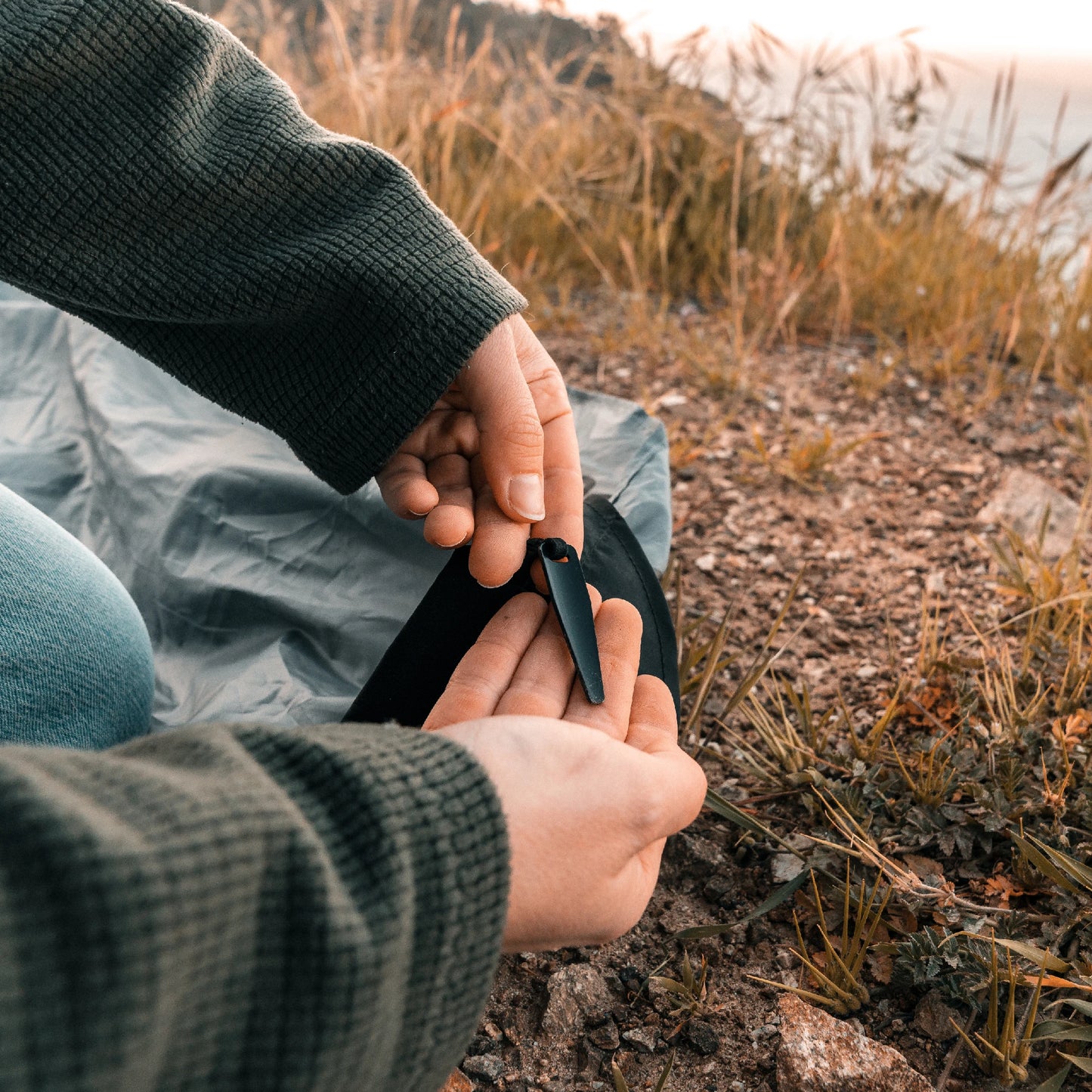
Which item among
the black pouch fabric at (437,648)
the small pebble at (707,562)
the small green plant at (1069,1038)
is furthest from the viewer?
the small pebble at (707,562)

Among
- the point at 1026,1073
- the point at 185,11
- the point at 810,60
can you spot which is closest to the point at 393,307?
the point at 185,11

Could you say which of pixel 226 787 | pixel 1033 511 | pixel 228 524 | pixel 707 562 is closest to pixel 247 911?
pixel 226 787

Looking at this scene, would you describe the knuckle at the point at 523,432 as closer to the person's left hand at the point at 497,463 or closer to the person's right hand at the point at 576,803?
the person's left hand at the point at 497,463

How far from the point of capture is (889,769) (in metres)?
1.34

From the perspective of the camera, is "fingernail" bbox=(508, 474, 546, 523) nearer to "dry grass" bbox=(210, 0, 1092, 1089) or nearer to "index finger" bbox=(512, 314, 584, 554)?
"index finger" bbox=(512, 314, 584, 554)

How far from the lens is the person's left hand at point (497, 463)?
47.6 inches

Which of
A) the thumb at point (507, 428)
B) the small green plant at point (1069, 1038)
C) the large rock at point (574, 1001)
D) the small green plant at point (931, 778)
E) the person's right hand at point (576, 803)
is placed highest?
the thumb at point (507, 428)

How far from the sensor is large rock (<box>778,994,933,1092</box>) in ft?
3.25

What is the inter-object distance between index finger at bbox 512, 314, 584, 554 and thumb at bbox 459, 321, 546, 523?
0.07 m

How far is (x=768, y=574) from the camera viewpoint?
182cm

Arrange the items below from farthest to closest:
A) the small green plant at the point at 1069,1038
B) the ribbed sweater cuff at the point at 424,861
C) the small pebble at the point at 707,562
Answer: the small pebble at the point at 707,562 < the small green plant at the point at 1069,1038 < the ribbed sweater cuff at the point at 424,861

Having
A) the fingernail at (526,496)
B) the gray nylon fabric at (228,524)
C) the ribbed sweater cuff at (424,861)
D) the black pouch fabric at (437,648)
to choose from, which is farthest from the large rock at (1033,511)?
the ribbed sweater cuff at (424,861)

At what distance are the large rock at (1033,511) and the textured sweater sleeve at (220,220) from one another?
1.24 m

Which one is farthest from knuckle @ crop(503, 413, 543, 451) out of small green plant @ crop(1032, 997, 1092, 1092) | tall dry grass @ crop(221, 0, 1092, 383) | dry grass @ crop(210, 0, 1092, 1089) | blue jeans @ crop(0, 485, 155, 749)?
tall dry grass @ crop(221, 0, 1092, 383)
